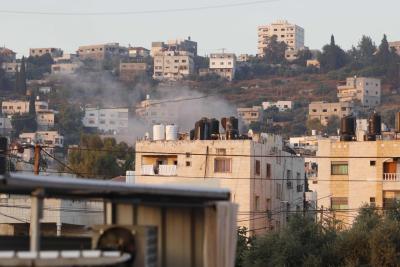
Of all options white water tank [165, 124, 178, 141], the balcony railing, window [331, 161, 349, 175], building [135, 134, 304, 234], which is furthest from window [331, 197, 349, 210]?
white water tank [165, 124, 178, 141]

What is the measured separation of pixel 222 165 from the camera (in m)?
67.9

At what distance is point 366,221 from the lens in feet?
150

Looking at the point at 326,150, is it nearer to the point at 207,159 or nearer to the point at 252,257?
the point at 207,159

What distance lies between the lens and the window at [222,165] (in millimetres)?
67688

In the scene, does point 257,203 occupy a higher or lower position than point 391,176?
lower

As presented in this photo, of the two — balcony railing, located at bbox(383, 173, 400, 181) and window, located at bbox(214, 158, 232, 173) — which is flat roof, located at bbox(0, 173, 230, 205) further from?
window, located at bbox(214, 158, 232, 173)

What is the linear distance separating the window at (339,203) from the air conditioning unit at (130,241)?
5249 cm

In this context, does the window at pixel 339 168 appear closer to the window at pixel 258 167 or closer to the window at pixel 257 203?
the window at pixel 258 167

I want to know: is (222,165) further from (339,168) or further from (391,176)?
(391,176)

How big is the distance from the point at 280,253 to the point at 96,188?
98.1 ft

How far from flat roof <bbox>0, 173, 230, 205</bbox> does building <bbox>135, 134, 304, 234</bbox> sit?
159 ft

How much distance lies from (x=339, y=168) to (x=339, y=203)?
1.75 meters

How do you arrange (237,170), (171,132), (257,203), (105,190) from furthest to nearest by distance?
(171,132) → (237,170) → (257,203) → (105,190)

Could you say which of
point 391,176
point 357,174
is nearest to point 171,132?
point 357,174
